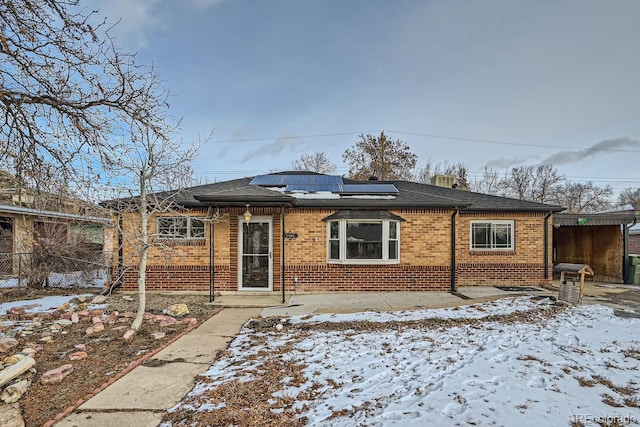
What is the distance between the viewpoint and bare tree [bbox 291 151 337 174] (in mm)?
31719

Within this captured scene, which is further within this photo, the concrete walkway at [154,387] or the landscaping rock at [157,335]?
the landscaping rock at [157,335]

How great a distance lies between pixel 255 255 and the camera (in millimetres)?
9422

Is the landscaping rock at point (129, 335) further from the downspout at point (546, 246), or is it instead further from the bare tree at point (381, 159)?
the bare tree at point (381, 159)

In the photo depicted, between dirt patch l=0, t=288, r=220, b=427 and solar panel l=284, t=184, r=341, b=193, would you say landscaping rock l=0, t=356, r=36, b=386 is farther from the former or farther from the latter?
solar panel l=284, t=184, r=341, b=193

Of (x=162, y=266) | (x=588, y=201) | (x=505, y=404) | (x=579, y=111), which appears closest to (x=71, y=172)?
(x=162, y=266)

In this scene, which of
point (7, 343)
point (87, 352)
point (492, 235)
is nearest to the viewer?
point (87, 352)

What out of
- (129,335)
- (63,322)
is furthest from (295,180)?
(63,322)

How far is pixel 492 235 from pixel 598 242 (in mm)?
6368

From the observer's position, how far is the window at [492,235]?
1077cm

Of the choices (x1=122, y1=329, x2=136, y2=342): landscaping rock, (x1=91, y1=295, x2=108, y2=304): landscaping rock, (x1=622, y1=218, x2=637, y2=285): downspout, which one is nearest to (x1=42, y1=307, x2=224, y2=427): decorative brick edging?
(x1=122, y1=329, x2=136, y2=342): landscaping rock

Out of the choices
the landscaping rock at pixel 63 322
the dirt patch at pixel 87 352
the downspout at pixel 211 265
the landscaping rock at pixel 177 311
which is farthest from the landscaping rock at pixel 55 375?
the downspout at pixel 211 265

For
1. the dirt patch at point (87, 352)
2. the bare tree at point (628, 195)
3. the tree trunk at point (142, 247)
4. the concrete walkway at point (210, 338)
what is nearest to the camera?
the concrete walkway at point (210, 338)

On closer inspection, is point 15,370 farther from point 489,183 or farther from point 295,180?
point 489,183

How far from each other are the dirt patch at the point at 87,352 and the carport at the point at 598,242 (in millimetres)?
12915
